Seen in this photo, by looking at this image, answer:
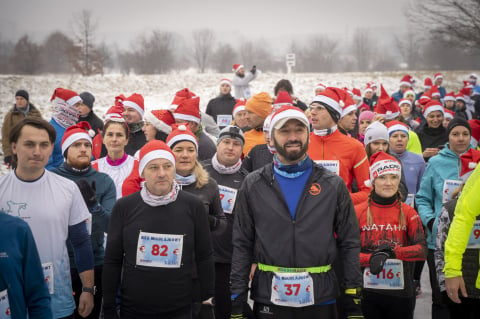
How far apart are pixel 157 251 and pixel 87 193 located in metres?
1.07

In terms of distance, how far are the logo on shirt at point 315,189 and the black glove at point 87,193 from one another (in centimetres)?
203

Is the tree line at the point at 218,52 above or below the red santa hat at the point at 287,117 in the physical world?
above

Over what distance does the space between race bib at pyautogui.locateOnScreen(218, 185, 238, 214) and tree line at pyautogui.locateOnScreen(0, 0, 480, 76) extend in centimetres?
1259

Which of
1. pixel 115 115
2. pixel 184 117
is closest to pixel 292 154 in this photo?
pixel 115 115

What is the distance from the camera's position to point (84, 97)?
774 centimetres

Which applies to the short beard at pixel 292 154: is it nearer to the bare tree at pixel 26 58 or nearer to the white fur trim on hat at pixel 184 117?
the white fur trim on hat at pixel 184 117

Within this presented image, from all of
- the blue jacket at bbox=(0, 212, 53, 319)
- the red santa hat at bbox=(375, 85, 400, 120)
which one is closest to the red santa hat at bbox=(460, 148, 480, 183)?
the red santa hat at bbox=(375, 85, 400, 120)

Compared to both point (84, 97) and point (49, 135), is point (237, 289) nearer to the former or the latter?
point (49, 135)

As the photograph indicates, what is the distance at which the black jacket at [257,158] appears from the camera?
5168 mm

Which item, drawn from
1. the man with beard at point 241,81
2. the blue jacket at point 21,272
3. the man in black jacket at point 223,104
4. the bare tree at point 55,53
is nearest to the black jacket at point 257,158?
the blue jacket at point 21,272

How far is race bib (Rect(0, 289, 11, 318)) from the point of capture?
95.4 inches

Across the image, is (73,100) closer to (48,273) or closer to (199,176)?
(199,176)

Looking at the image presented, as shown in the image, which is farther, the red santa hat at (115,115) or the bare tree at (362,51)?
the bare tree at (362,51)

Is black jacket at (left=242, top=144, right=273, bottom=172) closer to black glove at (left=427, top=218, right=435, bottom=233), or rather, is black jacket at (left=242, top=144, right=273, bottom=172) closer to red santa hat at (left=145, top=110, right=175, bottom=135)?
red santa hat at (left=145, top=110, right=175, bottom=135)
